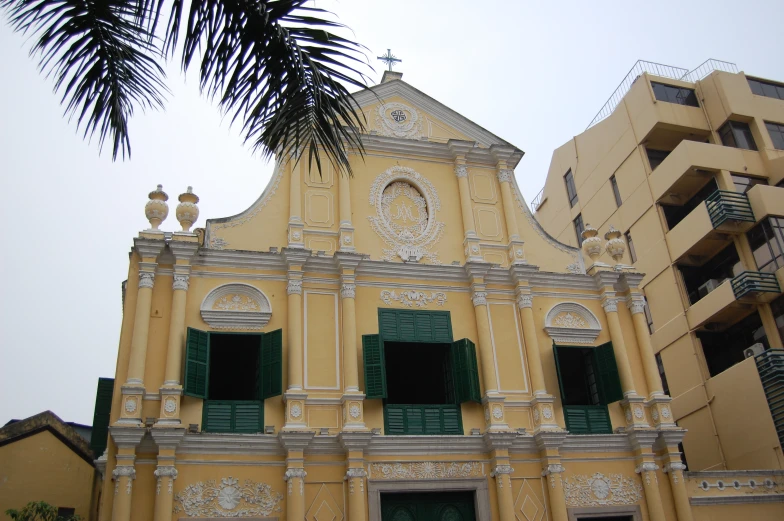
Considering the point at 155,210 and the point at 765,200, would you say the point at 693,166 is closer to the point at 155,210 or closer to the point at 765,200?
the point at 765,200

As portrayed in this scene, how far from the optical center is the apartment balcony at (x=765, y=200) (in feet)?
64.6

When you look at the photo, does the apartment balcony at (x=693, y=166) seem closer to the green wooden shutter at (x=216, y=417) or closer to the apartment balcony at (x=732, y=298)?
the apartment balcony at (x=732, y=298)

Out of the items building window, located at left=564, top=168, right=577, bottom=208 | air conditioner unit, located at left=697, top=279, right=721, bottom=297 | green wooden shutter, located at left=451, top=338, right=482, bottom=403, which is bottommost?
green wooden shutter, located at left=451, top=338, right=482, bottom=403

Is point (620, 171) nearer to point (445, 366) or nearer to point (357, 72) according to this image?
point (445, 366)

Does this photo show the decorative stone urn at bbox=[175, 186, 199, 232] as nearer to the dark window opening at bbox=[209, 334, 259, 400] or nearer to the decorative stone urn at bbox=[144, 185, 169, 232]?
the decorative stone urn at bbox=[144, 185, 169, 232]

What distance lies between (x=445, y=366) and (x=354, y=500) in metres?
3.52

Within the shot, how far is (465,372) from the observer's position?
13570mm

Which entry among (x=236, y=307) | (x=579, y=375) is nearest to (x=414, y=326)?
(x=236, y=307)

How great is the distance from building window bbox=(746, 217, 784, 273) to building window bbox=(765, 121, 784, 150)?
13.2 ft

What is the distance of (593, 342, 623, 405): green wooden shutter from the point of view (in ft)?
46.6

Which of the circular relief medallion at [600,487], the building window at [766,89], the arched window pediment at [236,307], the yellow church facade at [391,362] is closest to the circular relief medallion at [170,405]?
the yellow church facade at [391,362]

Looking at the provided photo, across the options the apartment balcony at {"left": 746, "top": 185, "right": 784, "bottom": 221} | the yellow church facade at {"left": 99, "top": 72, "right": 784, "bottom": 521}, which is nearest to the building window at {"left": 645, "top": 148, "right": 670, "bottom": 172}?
the apartment balcony at {"left": 746, "top": 185, "right": 784, "bottom": 221}

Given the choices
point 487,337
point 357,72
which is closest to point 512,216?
point 487,337

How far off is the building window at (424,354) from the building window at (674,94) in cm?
1304
